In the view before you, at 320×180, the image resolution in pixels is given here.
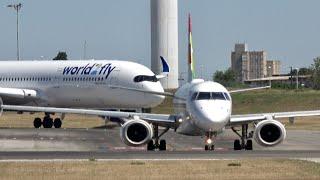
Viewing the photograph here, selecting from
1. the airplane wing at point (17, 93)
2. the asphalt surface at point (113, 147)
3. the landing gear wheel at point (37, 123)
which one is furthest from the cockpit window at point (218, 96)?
the airplane wing at point (17, 93)

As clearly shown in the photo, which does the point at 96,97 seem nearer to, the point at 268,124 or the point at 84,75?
the point at 84,75

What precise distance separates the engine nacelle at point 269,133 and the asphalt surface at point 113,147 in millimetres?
596

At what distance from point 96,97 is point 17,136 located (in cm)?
1337

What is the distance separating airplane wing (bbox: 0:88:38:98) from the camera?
64.6m

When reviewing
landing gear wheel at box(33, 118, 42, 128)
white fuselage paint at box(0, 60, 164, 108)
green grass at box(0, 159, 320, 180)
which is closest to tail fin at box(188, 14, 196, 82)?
white fuselage paint at box(0, 60, 164, 108)

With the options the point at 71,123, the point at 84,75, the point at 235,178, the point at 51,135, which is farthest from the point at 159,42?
the point at 235,178

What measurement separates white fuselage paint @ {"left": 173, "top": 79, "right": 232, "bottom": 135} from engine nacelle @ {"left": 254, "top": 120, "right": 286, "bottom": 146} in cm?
127

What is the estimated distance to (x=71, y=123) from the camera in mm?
71375

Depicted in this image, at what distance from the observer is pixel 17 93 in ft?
213

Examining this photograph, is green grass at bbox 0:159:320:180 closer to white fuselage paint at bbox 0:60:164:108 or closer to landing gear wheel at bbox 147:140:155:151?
landing gear wheel at bbox 147:140:155:151

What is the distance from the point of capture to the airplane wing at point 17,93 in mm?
64625

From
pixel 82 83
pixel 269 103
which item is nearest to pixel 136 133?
pixel 82 83

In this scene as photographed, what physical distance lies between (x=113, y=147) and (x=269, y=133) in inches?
298

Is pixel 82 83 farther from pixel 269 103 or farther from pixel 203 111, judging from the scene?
pixel 269 103
